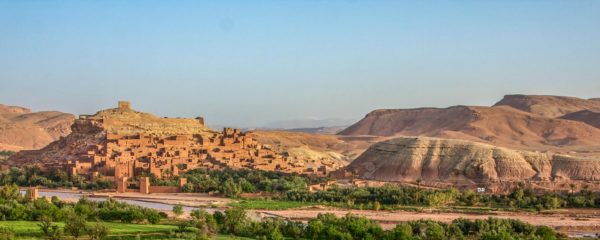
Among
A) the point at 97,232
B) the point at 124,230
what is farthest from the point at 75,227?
the point at 124,230

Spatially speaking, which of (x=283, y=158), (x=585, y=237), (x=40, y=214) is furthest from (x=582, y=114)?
(x=40, y=214)

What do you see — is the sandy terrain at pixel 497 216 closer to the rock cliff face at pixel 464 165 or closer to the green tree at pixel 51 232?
the rock cliff face at pixel 464 165

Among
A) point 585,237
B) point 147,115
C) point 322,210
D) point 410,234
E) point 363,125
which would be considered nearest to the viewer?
point 410,234

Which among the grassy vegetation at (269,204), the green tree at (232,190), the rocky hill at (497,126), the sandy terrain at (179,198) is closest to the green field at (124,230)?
the grassy vegetation at (269,204)

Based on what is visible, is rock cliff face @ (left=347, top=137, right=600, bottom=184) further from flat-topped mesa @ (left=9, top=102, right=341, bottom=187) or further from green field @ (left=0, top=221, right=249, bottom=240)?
green field @ (left=0, top=221, right=249, bottom=240)

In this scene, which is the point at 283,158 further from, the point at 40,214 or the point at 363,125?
the point at 363,125

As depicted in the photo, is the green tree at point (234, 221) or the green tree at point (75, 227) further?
the green tree at point (234, 221)

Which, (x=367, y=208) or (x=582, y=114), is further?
(x=582, y=114)
